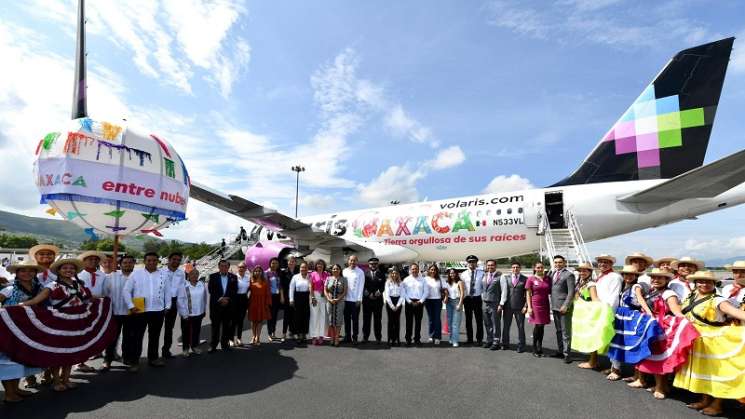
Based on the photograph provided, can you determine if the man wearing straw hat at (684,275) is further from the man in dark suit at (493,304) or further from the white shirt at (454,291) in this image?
the white shirt at (454,291)

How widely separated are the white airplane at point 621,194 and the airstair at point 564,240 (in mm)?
99

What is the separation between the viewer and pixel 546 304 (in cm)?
630

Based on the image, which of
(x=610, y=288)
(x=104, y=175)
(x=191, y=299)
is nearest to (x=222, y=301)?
(x=191, y=299)

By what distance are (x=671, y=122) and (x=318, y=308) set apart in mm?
11444

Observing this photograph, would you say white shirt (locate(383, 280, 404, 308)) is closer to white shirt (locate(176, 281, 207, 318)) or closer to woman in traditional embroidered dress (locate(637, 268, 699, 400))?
white shirt (locate(176, 281, 207, 318))

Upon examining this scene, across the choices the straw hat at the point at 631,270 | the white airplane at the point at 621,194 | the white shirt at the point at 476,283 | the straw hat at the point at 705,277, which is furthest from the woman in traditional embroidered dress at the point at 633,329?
the white airplane at the point at 621,194

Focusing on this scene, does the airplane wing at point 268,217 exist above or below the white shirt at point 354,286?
above

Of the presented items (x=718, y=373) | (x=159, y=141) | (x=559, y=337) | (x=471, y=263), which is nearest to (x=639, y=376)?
(x=718, y=373)

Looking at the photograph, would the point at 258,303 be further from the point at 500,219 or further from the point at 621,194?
the point at 621,194

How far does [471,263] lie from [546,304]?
1483mm

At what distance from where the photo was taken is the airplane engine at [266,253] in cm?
1269

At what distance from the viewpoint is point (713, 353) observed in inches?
160

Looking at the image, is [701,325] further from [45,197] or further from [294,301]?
[45,197]

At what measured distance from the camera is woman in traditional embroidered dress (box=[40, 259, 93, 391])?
181 inches
